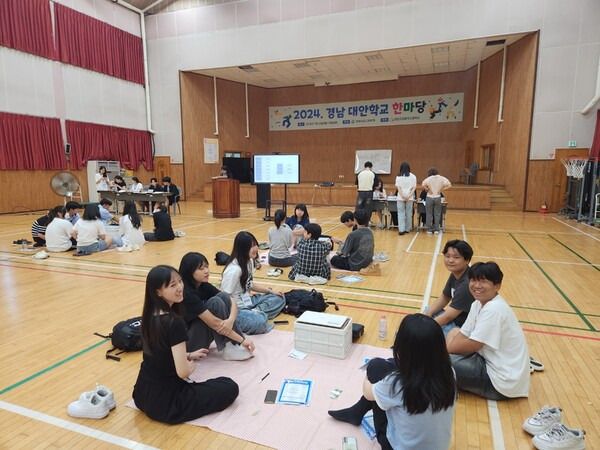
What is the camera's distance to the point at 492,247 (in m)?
8.24

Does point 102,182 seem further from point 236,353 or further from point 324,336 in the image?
point 324,336

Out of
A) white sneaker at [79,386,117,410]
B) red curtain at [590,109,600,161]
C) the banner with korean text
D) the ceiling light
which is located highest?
the ceiling light

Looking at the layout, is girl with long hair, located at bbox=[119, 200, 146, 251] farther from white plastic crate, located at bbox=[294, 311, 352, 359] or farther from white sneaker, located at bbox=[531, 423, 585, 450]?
white sneaker, located at bbox=[531, 423, 585, 450]

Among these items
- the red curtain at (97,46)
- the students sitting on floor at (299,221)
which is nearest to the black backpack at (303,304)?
the students sitting on floor at (299,221)

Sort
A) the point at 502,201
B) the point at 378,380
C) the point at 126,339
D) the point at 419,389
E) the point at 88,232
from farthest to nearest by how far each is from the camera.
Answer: the point at 502,201 < the point at 88,232 < the point at 126,339 < the point at 378,380 < the point at 419,389

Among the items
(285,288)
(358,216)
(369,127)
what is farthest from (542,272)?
(369,127)

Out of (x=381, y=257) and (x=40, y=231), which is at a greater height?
(x=40, y=231)

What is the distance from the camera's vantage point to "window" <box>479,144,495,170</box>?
16422mm

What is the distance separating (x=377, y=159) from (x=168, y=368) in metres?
19.1

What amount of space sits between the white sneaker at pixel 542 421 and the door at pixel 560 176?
43.1ft

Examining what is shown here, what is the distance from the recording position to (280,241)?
670cm

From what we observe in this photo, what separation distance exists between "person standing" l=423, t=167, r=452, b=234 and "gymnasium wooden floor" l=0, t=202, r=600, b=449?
446mm

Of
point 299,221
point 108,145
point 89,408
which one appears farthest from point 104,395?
point 108,145

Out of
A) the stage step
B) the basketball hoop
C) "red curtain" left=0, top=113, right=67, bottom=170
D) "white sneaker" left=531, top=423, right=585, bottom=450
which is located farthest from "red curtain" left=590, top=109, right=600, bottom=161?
"red curtain" left=0, top=113, right=67, bottom=170
